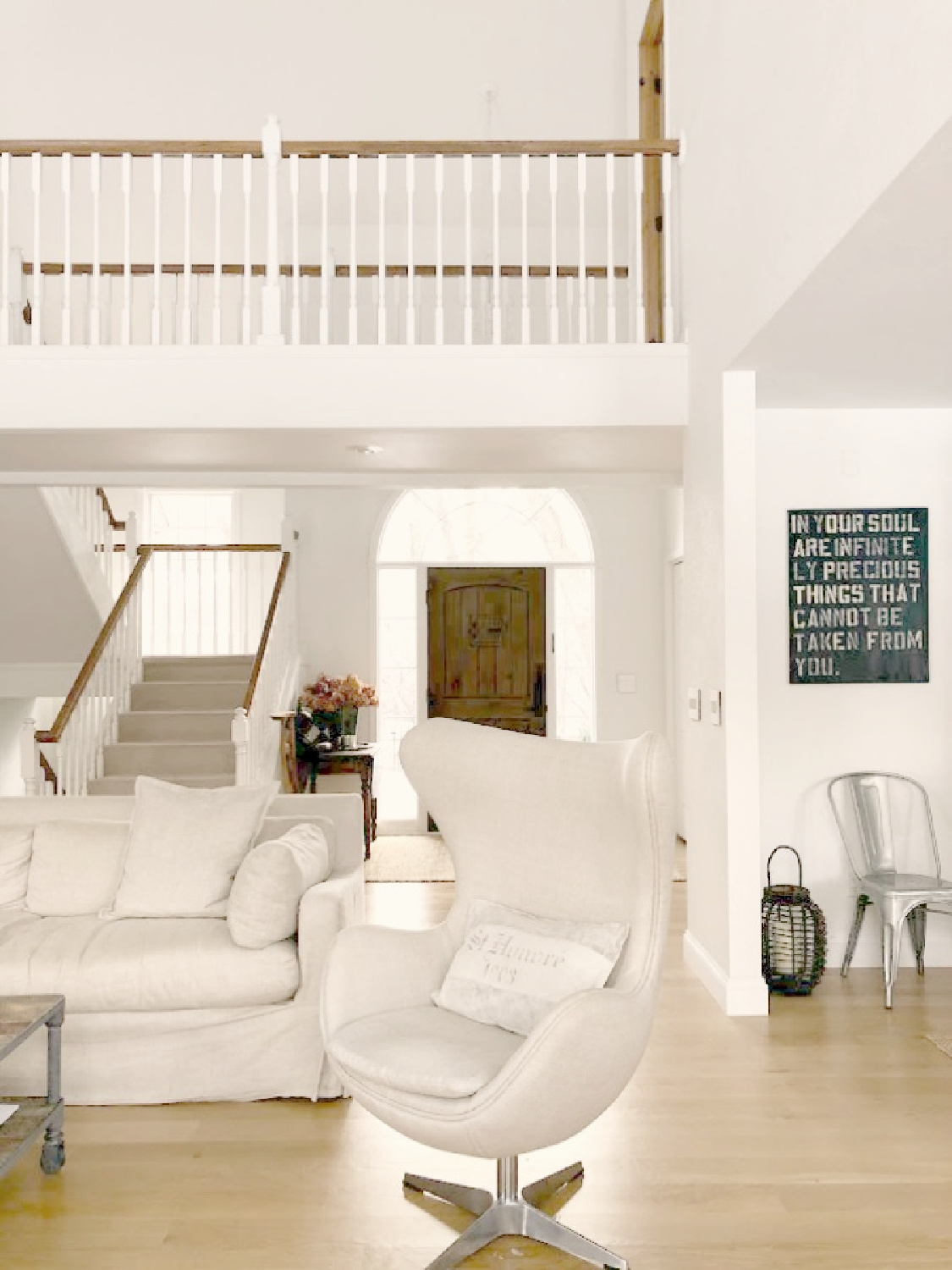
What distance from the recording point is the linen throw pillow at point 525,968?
286 cm

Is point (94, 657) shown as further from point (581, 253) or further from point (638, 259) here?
point (638, 259)

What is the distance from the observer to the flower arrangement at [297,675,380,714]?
8500 mm

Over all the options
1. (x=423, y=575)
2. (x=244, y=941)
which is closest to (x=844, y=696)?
(x=244, y=941)

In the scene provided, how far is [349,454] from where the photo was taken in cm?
596

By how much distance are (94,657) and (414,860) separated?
7.78 feet

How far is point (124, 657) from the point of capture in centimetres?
816

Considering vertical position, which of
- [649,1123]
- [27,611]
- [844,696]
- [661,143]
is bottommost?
[649,1123]

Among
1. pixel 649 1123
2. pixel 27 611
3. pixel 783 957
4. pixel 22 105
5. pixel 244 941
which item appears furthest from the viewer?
pixel 27 611

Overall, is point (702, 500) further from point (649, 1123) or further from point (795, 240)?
point (649, 1123)

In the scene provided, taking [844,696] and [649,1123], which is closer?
[649,1123]

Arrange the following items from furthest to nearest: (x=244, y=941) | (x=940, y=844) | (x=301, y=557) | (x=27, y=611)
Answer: (x=301, y=557)
(x=27, y=611)
(x=940, y=844)
(x=244, y=941)

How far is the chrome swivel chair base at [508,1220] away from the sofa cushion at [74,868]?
1672 millimetres

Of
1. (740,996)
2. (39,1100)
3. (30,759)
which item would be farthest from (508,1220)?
(30,759)

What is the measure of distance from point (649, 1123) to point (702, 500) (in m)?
2.50
